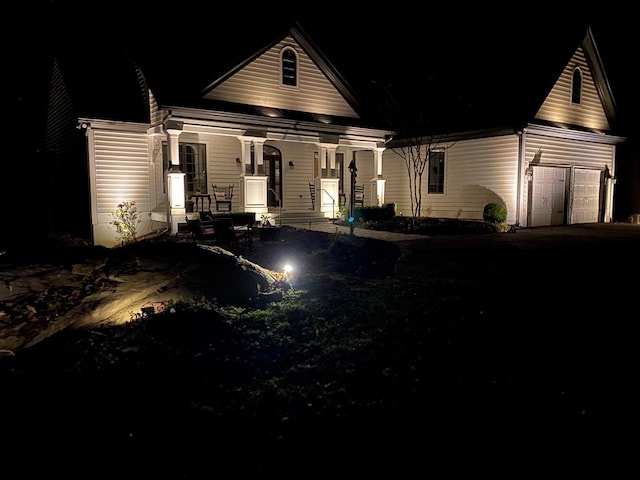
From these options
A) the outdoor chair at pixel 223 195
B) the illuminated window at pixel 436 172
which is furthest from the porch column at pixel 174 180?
the illuminated window at pixel 436 172

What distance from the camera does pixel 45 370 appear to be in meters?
4.23

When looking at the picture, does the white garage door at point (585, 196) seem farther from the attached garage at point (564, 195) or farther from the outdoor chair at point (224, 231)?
the outdoor chair at point (224, 231)

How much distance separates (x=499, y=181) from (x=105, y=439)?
56.7 ft

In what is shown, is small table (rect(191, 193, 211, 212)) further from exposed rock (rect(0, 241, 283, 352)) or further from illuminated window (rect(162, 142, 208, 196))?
exposed rock (rect(0, 241, 283, 352))

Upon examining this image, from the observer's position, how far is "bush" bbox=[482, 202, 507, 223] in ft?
54.9

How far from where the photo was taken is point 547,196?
1842 cm

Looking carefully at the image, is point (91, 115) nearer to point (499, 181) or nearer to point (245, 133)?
point (245, 133)

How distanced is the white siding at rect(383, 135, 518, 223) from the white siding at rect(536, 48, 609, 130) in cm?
232

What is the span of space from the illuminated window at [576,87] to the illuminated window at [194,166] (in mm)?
15079

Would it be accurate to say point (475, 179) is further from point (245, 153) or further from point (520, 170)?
point (245, 153)

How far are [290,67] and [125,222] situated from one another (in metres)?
8.05

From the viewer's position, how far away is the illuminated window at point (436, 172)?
20125 mm

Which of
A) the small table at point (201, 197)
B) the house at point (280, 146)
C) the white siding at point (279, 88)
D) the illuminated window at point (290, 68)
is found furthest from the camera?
the illuminated window at point (290, 68)

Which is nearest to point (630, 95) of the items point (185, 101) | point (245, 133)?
point (245, 133)
